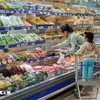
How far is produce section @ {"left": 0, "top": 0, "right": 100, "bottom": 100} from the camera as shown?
4.45 m

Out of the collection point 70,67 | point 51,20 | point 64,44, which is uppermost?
point 51,20

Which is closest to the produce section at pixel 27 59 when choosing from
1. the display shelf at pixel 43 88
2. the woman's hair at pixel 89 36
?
the display shelf at pixel 43 88

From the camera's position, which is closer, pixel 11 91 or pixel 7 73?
pixel 11 91

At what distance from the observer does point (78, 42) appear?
6.00m

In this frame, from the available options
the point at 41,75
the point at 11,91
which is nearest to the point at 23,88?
the point at 11,91

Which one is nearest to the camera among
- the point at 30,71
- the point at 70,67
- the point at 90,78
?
the point at 90,78

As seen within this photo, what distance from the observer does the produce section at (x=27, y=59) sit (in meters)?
4.45

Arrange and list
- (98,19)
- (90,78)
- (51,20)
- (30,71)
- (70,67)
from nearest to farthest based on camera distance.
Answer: (90,78)
(30,71)
(70,67)
(51,20)
(98,19)

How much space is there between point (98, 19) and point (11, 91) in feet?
23.7

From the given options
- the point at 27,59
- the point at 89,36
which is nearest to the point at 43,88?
the point at 27,59

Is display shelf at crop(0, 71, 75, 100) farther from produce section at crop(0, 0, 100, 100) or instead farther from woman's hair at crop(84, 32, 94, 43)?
woman's hair at crop(84, 32, 94, 43)

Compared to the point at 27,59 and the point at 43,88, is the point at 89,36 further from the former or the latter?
the point at 43,88

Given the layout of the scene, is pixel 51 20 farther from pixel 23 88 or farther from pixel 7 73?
pixel 23 88

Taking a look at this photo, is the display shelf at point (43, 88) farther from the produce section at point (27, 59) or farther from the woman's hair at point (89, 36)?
the woman's hair at point (89, 36)
